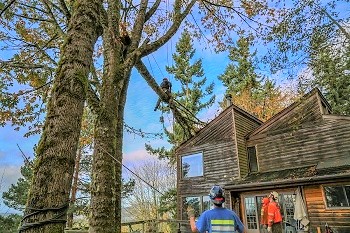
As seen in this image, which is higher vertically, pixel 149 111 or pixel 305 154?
pixel 149 111

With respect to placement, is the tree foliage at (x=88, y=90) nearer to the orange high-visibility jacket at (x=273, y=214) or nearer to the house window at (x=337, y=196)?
the orange high-visibility jacket at (x=273, y=214)

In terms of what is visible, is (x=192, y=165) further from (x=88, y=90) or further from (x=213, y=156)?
(x=88, y=90)

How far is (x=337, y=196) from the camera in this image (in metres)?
10.5

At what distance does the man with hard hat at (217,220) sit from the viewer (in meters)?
3.03

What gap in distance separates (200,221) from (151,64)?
4.58 m

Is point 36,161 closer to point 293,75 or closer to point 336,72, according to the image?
point 293,75

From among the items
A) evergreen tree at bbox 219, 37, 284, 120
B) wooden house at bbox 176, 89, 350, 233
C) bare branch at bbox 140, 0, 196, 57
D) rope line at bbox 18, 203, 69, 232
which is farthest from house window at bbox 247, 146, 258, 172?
rope line at bbox 18, 203, 69, 232

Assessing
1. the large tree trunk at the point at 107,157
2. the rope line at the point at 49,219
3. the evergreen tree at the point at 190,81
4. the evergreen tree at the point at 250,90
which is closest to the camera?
the rope line at the point at 49,219

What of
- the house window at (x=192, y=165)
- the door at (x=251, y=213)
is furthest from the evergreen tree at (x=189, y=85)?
the door at (x=251, y=213)

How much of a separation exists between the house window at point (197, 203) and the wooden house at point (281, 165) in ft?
0.20

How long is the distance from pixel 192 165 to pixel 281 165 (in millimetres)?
5853

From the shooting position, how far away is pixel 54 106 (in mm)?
1924

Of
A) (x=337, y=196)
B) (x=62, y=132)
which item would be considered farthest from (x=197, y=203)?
(x=62, y=132)

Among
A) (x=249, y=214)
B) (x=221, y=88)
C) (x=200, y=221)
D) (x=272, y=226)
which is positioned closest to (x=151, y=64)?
(x=200, y=221)
